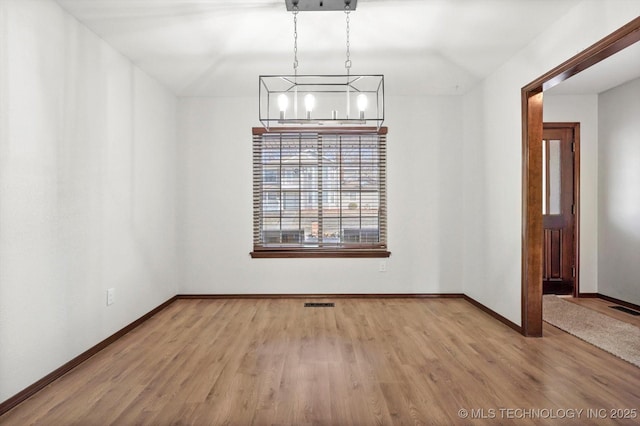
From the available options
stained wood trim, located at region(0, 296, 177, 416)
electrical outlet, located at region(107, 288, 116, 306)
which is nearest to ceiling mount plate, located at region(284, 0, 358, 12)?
electrical outlet, located at region(107, 288, 116, 306)

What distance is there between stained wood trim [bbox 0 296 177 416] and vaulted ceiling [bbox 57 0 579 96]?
2597 mm

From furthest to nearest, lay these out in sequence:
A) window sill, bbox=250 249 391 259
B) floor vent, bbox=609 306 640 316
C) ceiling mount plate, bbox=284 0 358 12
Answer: window sill, bbox=250 249 391 259 < floor vent, bbox=609 306 640 316 < ceiling mount plate, bbox=284 0 358 12

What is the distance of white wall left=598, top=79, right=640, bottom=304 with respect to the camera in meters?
4.30

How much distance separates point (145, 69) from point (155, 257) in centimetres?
204

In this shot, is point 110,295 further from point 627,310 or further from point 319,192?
point 627,310

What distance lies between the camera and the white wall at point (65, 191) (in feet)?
7.20

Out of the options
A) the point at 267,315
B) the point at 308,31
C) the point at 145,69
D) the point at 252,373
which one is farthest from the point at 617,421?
the point at 145,69

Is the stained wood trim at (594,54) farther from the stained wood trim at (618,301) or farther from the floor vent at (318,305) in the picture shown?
the floor vent at (318,305)

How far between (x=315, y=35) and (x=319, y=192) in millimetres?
2109

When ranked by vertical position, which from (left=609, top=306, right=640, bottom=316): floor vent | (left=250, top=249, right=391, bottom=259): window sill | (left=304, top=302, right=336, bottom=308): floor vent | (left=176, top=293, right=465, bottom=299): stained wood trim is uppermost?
(left=250, top=249, right=391, bottom=259): window sill

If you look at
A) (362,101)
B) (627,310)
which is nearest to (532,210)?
(362,101)

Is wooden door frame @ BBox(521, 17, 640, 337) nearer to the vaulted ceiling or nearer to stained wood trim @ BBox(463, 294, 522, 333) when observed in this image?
stained wood trim @ BBox(463, 294, 522, 333)

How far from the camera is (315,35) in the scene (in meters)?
3.07

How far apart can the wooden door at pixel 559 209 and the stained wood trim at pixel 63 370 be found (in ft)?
16.7
